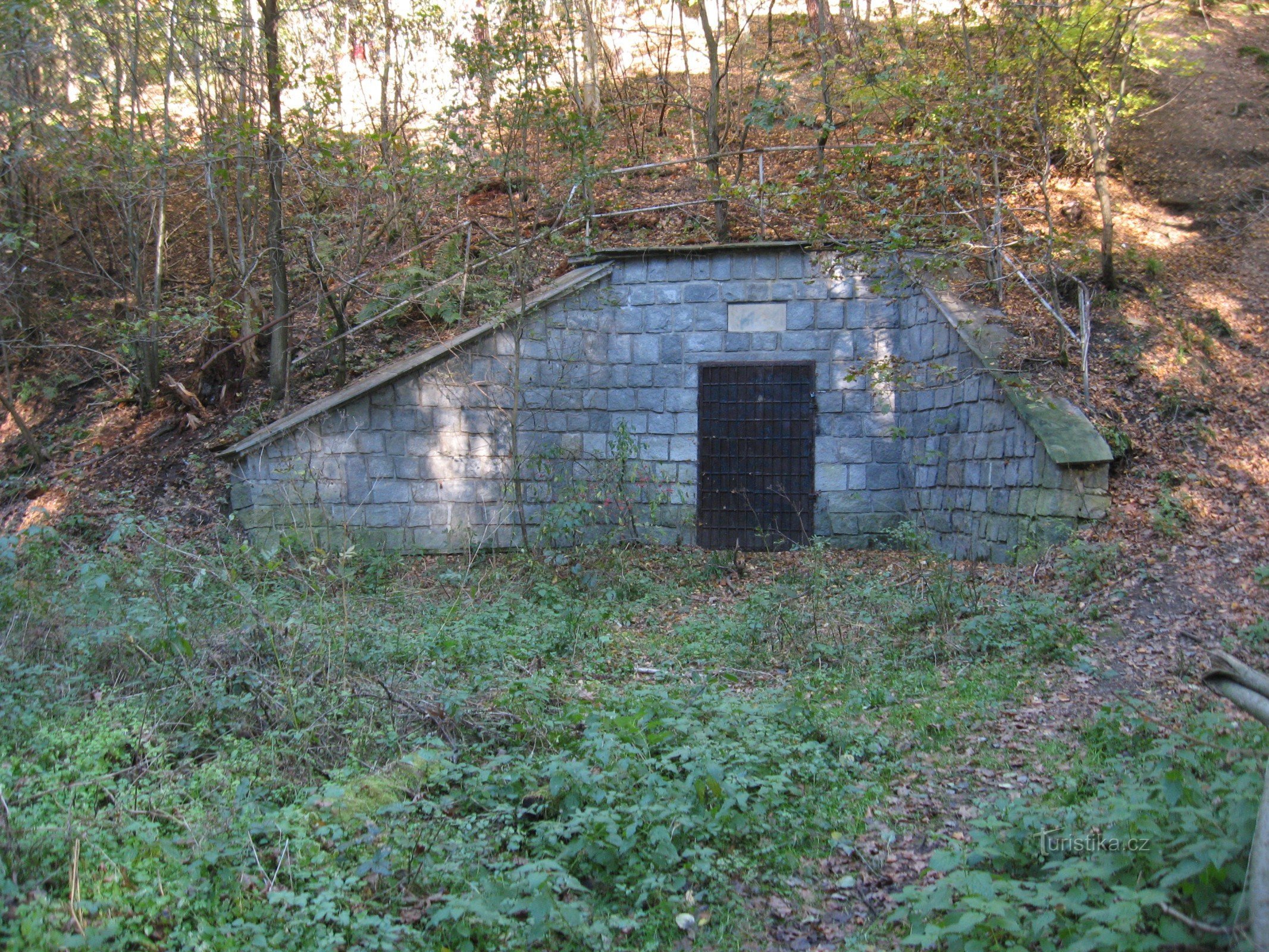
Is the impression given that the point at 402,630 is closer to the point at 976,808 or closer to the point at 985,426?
the point at 976,808

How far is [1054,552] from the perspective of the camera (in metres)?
7.01

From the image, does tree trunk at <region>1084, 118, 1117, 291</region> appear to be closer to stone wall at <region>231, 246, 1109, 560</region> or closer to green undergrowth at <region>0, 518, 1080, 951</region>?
stone wall at <region>231, 246, 1109, 560</region>

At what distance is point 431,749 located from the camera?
412cm

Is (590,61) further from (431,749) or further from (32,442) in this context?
(431,749)

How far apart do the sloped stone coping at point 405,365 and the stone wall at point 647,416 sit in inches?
1.7

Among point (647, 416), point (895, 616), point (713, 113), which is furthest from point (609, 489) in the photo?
point (713, 113)

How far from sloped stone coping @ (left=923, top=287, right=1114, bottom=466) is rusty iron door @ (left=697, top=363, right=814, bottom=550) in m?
→ 1.83

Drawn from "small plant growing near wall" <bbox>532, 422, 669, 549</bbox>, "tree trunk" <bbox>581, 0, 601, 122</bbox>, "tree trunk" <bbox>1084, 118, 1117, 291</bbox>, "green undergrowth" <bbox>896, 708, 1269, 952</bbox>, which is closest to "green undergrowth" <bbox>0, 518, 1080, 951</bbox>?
"green undergrowth" <bbox>896, 708, 1269, 952</bbox>

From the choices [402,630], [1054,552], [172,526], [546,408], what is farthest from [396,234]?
[1054,552]

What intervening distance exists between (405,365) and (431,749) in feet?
19.0

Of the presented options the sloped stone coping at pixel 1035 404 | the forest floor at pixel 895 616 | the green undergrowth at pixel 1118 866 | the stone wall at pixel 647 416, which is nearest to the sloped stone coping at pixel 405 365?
the stone wall at pixel 647 416

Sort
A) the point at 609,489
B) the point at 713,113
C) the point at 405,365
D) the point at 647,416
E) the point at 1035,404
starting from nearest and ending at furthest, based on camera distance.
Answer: the point at 1035,404
the point at 405,365
the point at 609,489
the point at 647,416
the point at 713,113

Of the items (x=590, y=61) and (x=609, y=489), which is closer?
(x=609, y=489)

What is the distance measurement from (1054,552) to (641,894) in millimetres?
5124
